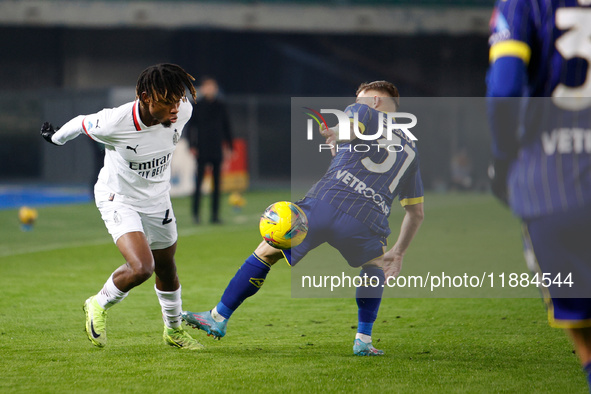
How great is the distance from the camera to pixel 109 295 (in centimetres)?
500

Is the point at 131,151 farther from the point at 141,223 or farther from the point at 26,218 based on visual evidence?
the point at 26,218

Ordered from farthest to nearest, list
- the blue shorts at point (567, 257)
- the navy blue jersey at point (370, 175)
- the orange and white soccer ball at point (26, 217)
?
the orange and white soccer ball at point (26, 217)
the navy blue jersey at point (370, 175)
the blue shorts at point (567, 257)

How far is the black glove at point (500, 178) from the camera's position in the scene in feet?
9.42

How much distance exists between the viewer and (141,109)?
193 inches

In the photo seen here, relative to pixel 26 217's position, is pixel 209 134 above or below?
above

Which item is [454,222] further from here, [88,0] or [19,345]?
[88,0]

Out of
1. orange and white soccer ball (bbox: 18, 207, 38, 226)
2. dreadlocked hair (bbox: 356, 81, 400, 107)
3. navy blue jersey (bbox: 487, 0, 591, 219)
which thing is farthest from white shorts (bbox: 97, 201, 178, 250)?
orange and white soccer ball (bbox: 18, 207, 38, 226)

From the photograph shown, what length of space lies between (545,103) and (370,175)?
7.07 ft

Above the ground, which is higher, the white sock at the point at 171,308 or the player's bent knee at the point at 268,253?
the player's bent knee at the point at 268,253

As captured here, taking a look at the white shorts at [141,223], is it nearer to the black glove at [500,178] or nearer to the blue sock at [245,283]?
the blue sock at [245,283]

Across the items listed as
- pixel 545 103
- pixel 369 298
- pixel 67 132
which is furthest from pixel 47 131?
pixel 545 103

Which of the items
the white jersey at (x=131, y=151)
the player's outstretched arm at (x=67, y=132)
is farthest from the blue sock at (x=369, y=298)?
the player's outstretched arm at (x=67, y=132)

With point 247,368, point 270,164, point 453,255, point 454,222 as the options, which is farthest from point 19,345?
point 270,164

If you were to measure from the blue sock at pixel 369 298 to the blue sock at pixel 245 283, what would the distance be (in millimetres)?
589
